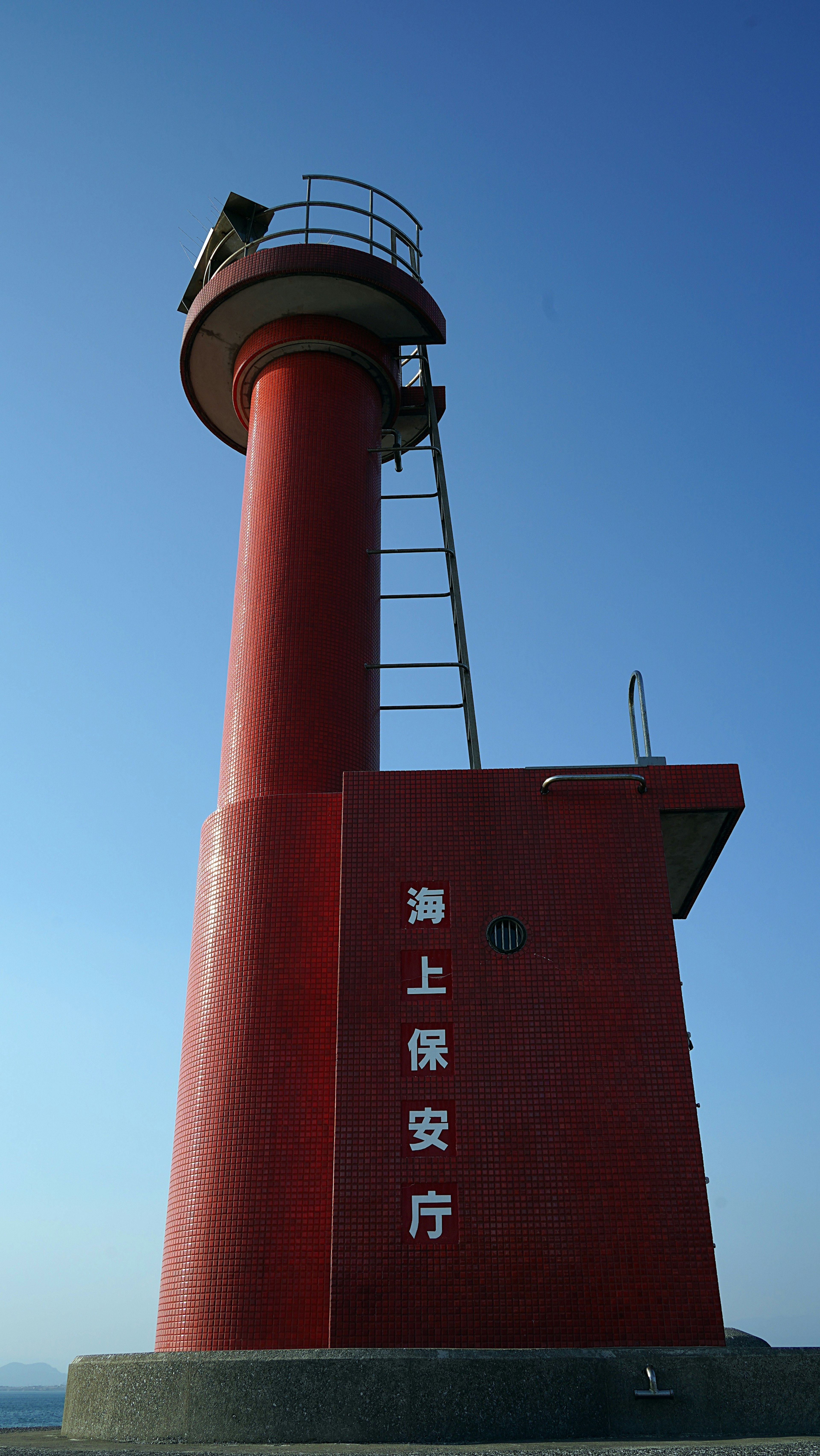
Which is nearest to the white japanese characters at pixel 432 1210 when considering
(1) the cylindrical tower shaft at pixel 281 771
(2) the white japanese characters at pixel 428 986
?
(1) the cylindrical tower shaft at pixel 281 771

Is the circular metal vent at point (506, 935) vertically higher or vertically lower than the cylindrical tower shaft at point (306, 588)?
lower

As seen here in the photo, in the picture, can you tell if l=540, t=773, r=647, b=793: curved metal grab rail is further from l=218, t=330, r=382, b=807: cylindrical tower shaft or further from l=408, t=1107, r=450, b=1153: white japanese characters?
l=408, t=1107, r=450, b=1153: white japanese characters

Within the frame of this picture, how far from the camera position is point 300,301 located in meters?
15.1

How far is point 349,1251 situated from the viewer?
390 inches

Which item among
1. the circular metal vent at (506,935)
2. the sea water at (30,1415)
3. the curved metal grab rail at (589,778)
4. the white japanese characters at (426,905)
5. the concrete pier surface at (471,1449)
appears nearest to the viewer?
the concrete pier surface at (471,1449)

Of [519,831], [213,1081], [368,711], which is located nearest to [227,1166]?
[213,1081]

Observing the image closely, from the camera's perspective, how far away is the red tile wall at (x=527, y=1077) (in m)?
9.73

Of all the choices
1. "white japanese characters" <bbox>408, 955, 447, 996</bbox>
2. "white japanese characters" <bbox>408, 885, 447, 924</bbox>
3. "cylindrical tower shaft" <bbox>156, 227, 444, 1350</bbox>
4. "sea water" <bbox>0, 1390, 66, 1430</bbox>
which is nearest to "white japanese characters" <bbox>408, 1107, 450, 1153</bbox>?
"cylindrical tower shaft" <bbox>156, 227, 444, 1350</bbox>

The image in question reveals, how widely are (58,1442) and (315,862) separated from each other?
5.58 m

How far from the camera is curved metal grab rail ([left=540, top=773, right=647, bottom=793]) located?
1161 centimetres

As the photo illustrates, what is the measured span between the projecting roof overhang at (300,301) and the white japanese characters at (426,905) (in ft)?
26.8

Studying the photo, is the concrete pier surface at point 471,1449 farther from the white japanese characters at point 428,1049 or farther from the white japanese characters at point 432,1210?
the white japanese characters at point 428,1049

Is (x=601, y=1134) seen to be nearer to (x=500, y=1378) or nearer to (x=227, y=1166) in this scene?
(x=500, y=1378)

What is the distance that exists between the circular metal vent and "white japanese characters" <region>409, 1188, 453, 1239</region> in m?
2.32
